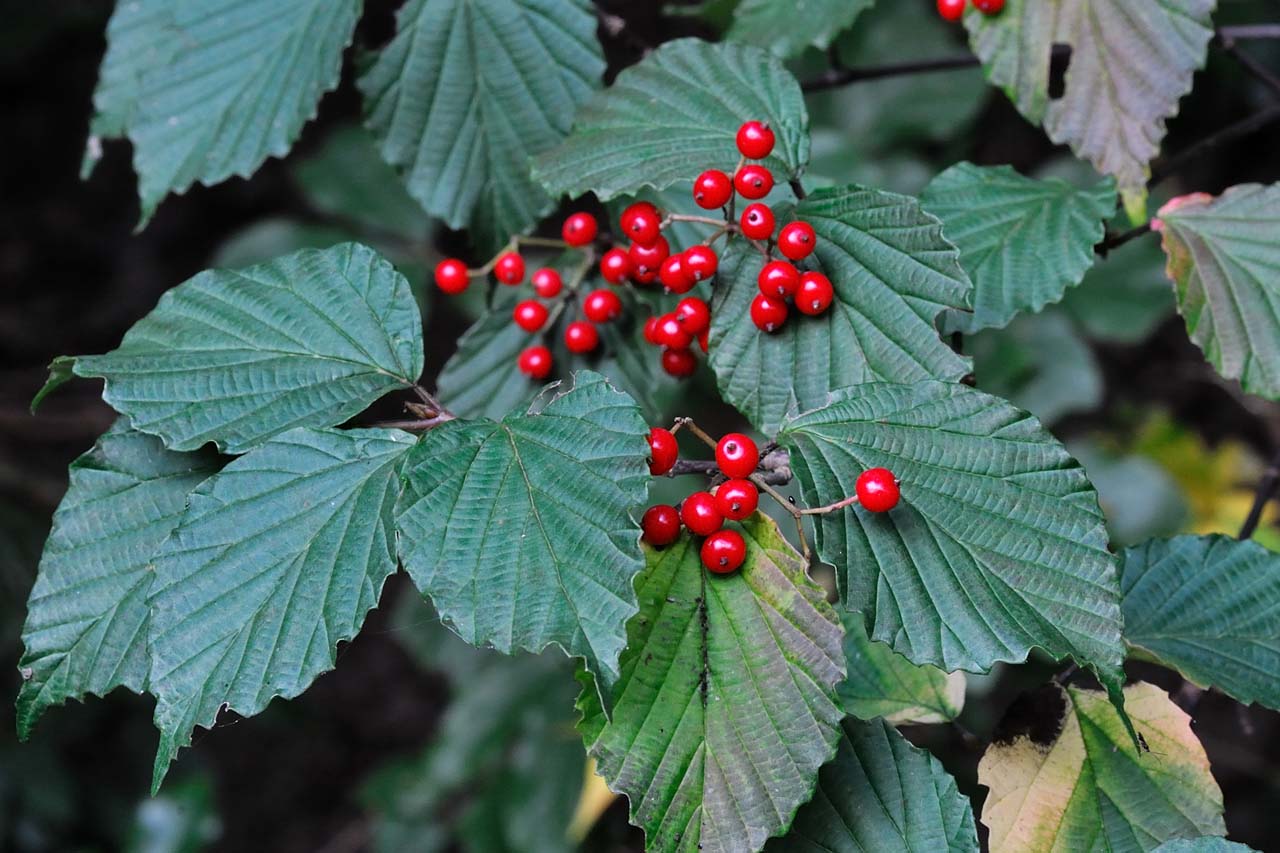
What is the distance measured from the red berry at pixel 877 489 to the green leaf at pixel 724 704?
0.09 m

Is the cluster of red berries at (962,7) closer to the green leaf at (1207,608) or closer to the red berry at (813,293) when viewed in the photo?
the red berry at (813,293)

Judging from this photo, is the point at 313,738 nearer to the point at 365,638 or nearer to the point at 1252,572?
the point at 365,638

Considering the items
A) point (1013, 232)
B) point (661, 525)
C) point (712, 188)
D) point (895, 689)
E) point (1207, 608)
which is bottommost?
point (895, 689)

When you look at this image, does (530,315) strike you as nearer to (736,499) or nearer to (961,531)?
(736,499)

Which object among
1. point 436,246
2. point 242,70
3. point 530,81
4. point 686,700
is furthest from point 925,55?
point 686,700

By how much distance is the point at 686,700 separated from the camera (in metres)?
1.05

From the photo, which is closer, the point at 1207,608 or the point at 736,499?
the point at 736,499

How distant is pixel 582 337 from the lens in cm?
149

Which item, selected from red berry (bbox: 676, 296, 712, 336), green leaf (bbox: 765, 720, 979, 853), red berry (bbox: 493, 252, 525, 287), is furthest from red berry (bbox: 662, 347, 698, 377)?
green leaf (bbox: 765, 720, 979, 853)

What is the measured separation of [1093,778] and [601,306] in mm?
850

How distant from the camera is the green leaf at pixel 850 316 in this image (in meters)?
1.19

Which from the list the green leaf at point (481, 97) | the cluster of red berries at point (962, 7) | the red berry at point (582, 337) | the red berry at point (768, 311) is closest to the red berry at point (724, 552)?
the red berry at point (768, 311)

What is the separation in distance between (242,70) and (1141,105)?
1308 mm

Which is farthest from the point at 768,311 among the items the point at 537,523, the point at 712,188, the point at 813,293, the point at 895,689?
the point at 895,689
